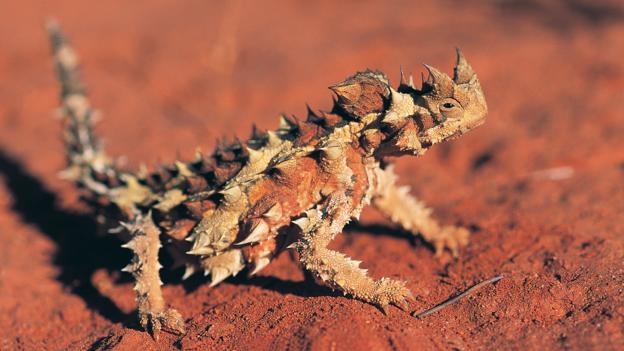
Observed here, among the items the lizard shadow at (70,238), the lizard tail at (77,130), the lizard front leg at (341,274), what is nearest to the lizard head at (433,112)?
the lizard front leg at (341,274)

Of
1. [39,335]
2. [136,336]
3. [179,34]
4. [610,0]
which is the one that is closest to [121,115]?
[179,34]

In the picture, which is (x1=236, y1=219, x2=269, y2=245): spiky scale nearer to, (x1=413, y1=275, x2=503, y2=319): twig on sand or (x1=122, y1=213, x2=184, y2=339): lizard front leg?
(x1=122, y1=213, x2=184, y2=339): lizard front leg

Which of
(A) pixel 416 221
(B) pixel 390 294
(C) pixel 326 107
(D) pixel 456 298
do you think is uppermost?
(C) pixel 326 107

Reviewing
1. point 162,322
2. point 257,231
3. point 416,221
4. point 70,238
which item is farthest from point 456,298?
point 70,238

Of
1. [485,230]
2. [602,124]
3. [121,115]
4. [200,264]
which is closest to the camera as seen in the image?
[200,264]

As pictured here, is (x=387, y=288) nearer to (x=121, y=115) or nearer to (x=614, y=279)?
(x=614, y=279)

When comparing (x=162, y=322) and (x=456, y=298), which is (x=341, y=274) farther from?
(x=162, y=322)
